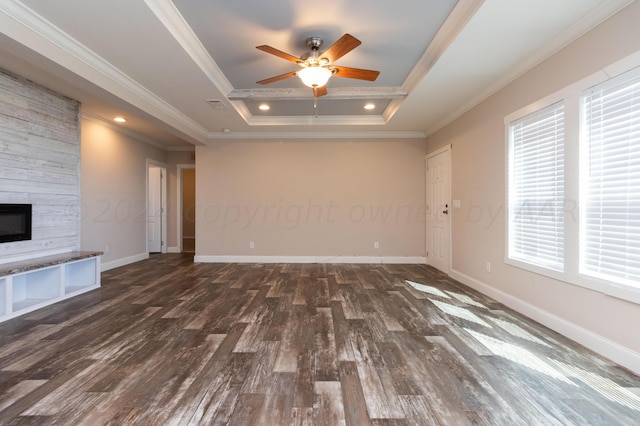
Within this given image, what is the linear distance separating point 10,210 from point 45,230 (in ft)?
1.68

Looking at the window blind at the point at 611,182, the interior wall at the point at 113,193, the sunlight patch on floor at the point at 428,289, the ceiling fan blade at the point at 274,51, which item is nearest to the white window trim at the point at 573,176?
the window blind at the point at 611,182

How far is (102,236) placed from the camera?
5.00 metres

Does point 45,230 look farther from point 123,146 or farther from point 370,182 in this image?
point 370,182

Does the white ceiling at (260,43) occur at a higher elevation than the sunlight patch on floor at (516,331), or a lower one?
higher

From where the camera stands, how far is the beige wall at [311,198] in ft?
19.1

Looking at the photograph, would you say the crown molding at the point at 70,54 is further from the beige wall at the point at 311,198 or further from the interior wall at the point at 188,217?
the interior wall at the point at 188,217

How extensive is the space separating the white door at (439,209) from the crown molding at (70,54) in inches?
184

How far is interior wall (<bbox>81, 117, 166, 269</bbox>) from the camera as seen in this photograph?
4688 millimetres

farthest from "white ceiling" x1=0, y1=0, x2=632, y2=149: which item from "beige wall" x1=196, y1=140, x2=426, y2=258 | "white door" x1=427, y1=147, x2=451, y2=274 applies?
"beige wall" x1=196, y1=140, x2=426, y2=258

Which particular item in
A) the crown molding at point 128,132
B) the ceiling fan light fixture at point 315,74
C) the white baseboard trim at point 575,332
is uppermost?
the crown molding at point 128,132

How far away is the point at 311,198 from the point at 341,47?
355 cm

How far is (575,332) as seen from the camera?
7.93ft

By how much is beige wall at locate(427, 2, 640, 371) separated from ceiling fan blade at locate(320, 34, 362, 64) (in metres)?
1.90

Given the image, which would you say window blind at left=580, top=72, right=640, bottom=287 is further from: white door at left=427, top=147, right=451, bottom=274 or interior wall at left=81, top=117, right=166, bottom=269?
interior wall at left=81, top=117, right=166, bottom=269
